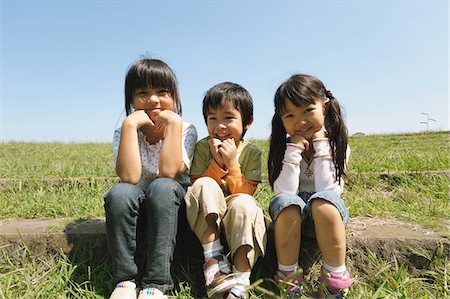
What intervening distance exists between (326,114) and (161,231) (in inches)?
47.8

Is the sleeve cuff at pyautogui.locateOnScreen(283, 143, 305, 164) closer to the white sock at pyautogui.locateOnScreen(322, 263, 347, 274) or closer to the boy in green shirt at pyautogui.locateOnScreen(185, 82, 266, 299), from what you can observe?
the boy in green shirt at pyautogui.locateOnScreen(185, 82, 266, 299)

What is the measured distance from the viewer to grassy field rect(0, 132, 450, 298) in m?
1.85

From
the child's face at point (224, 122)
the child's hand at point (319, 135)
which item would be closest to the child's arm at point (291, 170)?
the child's hand at point (319, 135)

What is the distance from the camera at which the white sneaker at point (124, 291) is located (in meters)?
1.70

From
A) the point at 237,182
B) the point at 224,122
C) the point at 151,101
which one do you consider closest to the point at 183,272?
the point at 237,182

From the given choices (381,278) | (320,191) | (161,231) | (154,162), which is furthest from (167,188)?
(381,278)

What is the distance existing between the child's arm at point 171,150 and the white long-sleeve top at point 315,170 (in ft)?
1.94

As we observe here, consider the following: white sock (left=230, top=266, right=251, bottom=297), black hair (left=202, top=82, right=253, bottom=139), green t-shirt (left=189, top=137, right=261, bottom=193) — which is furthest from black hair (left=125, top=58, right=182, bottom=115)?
white sock (left=230, top=266, right=251, bottom=297)

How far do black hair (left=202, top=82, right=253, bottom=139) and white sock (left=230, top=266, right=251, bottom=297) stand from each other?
0.90m

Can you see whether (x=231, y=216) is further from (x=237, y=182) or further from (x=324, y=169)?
(x=324, y=169)

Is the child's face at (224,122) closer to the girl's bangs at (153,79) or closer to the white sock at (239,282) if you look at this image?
the girl's bangs at (153,79)

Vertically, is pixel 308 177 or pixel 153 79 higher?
pixel 153 79

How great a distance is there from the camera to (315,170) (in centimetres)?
202

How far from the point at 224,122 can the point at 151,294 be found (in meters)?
1.06
